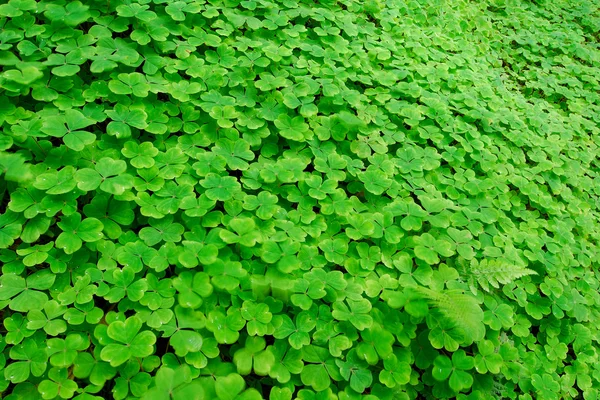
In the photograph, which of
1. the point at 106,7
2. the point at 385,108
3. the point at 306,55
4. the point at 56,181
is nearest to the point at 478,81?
the point at 385,108

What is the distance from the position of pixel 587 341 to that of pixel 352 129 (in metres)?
2.12

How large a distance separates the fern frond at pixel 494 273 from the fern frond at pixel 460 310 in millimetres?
281

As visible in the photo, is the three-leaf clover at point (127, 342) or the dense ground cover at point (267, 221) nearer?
the three-leaf clover at point (127, 342)

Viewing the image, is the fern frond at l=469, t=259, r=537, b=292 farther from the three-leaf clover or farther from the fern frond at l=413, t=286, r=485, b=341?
the three-leaf clover

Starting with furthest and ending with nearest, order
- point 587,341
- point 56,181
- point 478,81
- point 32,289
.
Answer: point 478,81 < point 587,341 < point 56,181 < point 32,289

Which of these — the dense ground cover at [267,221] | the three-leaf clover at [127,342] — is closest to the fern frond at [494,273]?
the dense ground cover at [267,221]

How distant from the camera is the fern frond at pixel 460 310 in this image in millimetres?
2043

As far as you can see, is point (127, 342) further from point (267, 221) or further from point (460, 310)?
point (460, 310)

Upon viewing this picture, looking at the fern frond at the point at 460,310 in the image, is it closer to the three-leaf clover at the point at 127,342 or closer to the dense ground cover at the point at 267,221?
the dense ground cover at the point at 267,221

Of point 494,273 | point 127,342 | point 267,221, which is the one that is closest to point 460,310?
point 494,273

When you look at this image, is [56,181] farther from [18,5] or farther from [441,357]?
[441,357]

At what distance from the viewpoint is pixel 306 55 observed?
3314 mm

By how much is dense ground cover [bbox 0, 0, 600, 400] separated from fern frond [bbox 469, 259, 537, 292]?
12 mm

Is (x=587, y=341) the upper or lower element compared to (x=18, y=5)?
lower
